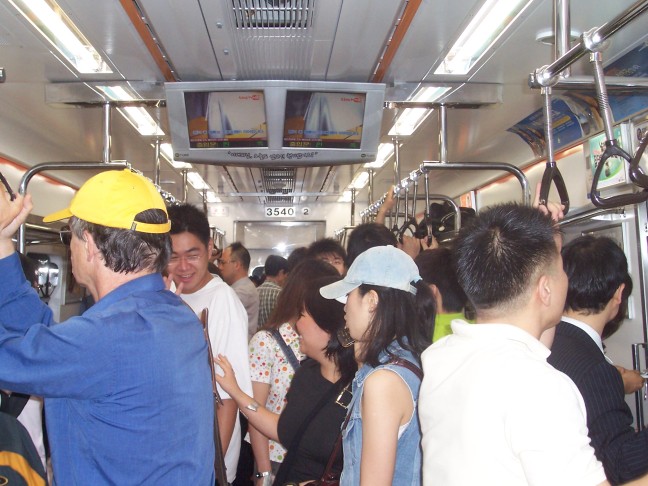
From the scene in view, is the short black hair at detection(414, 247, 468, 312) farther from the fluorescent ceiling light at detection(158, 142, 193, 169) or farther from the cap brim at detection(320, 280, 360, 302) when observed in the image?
the fluorescent ceiling light at detection(158, 142, 193, 169)

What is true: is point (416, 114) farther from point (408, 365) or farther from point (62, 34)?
point (408, 365)

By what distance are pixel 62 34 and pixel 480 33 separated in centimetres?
226

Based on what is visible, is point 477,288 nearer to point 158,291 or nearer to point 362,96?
point 158,291

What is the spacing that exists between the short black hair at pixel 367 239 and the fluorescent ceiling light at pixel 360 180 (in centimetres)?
430

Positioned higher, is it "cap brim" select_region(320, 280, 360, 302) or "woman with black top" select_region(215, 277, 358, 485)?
"cap brim" select_region(320, 280, 360, 302)

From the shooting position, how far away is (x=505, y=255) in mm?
1522

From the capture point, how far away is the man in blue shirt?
1.47 meters

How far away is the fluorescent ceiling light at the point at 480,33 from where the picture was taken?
300 centimetres

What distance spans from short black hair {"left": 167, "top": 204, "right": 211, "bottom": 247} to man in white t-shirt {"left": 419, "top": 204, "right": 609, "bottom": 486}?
1820 millimetres

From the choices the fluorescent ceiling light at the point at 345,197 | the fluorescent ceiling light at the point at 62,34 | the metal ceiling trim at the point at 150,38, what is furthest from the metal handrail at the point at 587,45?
the fluorescent ceiling light at the point at 345,197

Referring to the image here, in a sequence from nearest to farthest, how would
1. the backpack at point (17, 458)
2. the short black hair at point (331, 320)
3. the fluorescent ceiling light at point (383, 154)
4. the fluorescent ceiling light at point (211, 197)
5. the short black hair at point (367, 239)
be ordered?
the backpack at point (17, 458), the short black hair at point (331, 320), the short black hair at point (367, 239), the fluorescent ceiling light at point (383, 154), the fluorescent ceiling light at point (211, 197)

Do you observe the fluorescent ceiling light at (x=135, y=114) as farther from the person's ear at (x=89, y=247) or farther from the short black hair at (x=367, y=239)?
the person's ear at (x=89, y=247)

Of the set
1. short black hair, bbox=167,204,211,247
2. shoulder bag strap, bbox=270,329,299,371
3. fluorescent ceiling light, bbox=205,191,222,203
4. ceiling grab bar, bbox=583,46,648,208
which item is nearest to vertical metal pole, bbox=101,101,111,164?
short black hair, bbox=167,204,211,247

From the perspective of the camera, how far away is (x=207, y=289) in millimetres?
3182
